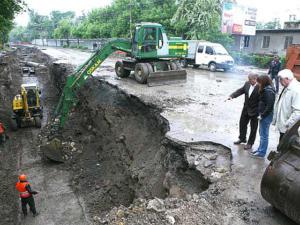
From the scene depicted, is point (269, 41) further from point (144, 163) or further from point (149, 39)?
point (144, 163)

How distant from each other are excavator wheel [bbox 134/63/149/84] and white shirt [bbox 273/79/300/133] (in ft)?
31.9

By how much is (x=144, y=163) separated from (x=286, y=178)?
5.11 meters

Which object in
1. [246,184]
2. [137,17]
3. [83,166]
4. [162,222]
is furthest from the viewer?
[137,17]

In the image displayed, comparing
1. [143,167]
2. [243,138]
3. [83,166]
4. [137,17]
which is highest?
[137,17]

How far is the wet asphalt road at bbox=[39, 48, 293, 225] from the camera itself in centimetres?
523

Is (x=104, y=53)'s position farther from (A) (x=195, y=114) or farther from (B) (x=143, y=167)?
(B) (x=143, y=167)

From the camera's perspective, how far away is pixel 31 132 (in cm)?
1434

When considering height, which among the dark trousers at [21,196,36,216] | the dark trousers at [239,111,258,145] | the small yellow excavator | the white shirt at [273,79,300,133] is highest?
the white shirt at [273,79,300,133]

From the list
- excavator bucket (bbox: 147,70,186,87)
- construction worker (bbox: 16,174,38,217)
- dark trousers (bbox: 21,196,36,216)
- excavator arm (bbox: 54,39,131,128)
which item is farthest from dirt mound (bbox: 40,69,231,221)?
excavator bucket (bbox: 147,70,186,87)

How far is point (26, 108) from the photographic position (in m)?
13.9

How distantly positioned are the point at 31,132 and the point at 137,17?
27149 mm

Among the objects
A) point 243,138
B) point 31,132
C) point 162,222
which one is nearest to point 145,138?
point 243,138

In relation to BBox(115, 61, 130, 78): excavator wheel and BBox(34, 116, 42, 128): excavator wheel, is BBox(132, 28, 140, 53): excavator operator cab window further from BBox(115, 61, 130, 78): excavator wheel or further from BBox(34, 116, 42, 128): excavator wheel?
BBox(34, 116, 42, 128): excavator wheel

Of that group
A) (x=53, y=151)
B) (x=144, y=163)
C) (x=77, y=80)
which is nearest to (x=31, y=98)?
(x=77, y=80)
